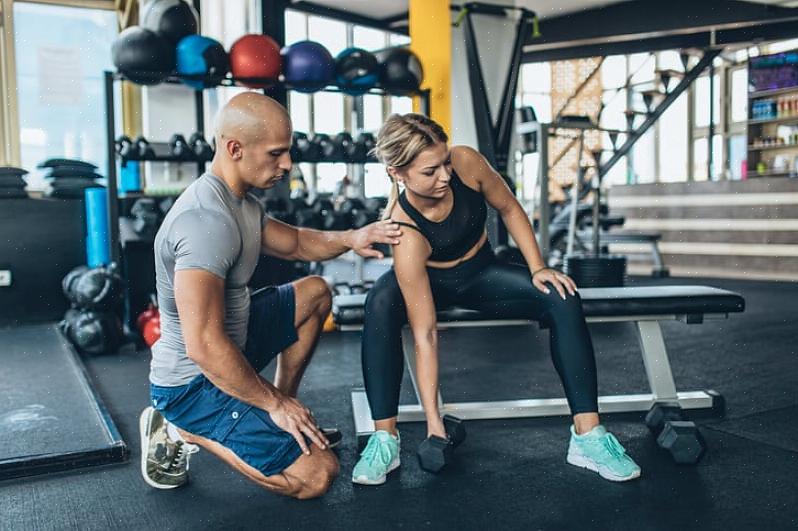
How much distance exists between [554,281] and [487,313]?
257 mm

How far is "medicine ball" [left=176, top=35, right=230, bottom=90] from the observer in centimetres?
349

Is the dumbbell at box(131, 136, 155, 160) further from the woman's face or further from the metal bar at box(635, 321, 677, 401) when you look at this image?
the metal bar at box(635, 321, 677, 401)

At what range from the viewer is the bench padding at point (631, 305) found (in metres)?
2.04

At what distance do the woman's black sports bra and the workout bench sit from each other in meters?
0.20

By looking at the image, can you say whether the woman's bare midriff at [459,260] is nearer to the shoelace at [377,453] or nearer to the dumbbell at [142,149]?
the shoelace at [377,453]

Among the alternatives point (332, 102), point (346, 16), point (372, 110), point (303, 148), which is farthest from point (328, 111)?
point (303, 148)

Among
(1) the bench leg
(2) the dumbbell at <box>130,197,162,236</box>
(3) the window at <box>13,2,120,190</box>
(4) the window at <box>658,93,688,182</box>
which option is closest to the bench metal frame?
(2) the dumbbell at <box>130,197,162,236</box>

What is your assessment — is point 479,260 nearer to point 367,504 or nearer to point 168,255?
point 367,504

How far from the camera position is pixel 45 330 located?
155 inches

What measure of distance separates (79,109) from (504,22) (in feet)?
13.6

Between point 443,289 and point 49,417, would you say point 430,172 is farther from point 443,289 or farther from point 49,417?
point 49,417

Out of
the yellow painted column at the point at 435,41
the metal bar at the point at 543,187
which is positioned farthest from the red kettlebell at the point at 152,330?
the metal bar at the point at 543,187

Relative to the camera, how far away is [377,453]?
5.68 feet

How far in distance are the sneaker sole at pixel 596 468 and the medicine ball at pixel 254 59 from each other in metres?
2.63
